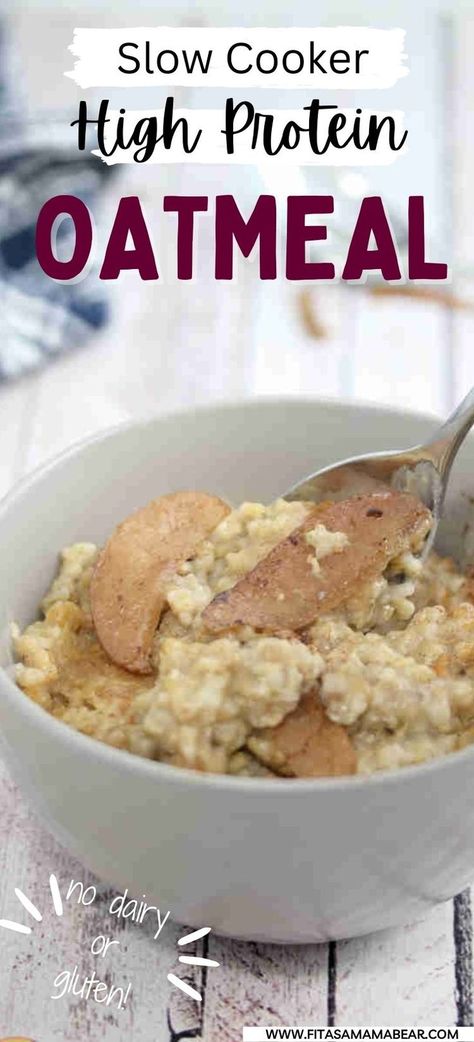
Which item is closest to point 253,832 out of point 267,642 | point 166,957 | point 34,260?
point 267,642

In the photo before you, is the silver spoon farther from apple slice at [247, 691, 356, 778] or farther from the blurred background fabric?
the blurred background fabric

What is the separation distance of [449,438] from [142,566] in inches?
15.4

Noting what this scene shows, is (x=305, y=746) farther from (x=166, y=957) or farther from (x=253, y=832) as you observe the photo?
(x=166, y=957)

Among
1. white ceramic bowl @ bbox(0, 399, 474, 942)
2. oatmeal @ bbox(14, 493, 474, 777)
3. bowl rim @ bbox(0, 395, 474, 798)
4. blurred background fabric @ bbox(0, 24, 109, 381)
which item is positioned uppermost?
blurred background fabric @ bbox(0, 24, 109, 381)

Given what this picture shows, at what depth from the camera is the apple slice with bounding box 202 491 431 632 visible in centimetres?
145

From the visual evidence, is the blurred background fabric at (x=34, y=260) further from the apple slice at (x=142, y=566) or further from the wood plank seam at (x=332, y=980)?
the wood plank seam at (x=332, y=980)

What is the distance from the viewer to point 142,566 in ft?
5.28

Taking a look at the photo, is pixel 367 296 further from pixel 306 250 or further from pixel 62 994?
pixel 62 994

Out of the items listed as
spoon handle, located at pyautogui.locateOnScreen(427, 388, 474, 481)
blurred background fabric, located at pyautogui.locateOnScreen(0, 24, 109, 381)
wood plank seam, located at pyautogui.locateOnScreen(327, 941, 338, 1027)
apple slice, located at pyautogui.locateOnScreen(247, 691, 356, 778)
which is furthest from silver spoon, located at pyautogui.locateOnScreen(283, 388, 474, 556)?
blurred background fabric, located at pyautogui.locateOnScreen(0, 24, 109, 381)

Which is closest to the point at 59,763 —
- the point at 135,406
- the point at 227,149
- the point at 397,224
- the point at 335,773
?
the point at 335,773

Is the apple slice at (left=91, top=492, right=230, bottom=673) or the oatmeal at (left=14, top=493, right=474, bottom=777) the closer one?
the oatmeal at (left=14, top=493, right=474, bottom=777)

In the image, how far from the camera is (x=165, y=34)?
103 inches

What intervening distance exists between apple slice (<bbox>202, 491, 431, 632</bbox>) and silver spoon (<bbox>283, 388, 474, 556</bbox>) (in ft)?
0.09

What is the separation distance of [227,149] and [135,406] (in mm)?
509
